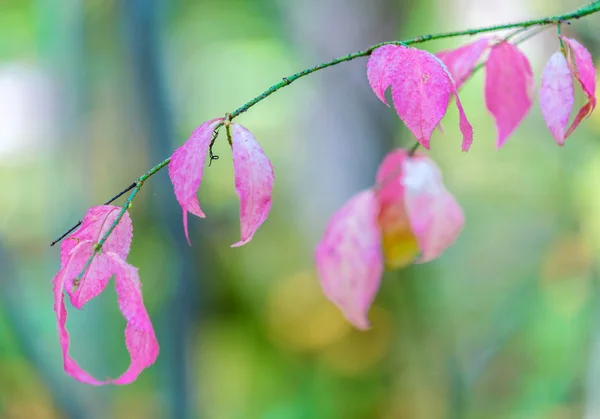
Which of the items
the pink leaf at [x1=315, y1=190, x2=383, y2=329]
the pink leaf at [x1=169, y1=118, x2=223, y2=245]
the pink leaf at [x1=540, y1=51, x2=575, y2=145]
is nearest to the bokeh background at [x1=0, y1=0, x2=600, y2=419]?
the pink leaf at [x1=315, y1=190, x2=383, y2=329]

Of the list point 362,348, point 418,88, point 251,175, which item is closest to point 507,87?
point 418,88

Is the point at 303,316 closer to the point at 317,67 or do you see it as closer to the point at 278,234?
the point at 278,234

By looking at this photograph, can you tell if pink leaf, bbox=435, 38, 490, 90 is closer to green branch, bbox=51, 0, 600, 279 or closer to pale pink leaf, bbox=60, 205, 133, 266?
green branch, bbox=51, 0, 600, 279

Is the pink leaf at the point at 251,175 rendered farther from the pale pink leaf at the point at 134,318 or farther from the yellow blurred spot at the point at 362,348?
the yellow blurred spot at the point at 362,348

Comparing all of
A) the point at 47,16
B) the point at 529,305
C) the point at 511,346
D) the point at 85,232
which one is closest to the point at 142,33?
the point at 47,16

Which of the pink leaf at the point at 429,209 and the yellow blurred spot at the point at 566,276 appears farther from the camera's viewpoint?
the yellow blurred spot at the point at 566,276

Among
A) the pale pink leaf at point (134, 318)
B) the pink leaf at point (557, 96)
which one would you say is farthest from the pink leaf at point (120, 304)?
the pink leaf at point (557, 96)

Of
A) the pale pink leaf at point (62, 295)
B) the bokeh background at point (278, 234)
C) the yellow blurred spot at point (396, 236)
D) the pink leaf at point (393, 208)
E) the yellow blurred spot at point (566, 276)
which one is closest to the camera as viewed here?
the pale pink leaf at point (62, 295)
